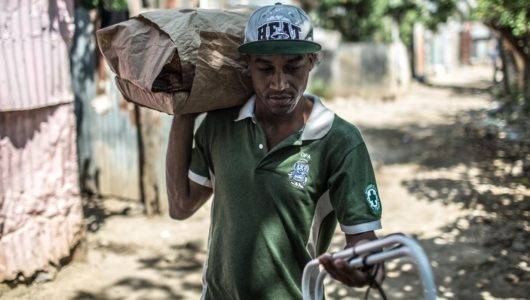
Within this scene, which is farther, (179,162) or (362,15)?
(362,15)

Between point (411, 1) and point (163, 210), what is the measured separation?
12561mm

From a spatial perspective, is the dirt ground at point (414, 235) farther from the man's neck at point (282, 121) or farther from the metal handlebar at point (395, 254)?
the metal handlebar at point (395, 254)

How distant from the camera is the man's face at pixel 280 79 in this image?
5.30ft

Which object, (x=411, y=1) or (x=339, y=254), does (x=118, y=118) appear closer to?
(x=339, y=254)

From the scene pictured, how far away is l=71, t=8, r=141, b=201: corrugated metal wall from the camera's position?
5996mm

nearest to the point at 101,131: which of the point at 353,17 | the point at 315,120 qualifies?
the point at 315,120

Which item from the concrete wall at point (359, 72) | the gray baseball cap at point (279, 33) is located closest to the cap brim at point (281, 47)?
the gray baseball cap at point (279, 33)

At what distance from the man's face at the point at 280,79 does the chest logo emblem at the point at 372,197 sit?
0.34 metres

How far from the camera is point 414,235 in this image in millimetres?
5262

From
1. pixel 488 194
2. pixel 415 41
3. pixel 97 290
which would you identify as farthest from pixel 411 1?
pixel 97 290

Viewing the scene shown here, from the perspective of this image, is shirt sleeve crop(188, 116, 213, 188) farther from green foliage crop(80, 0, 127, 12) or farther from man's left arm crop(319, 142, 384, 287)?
green foliage crop(80, 0, 127, 12)

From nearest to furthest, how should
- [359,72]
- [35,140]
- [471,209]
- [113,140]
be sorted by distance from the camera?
1. [35,140]
2. [471,209]
3. [113,140]
4. [359,72]

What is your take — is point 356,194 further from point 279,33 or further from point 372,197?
point 279,33

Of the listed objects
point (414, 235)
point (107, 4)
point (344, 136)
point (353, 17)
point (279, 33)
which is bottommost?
point (414, 235)
